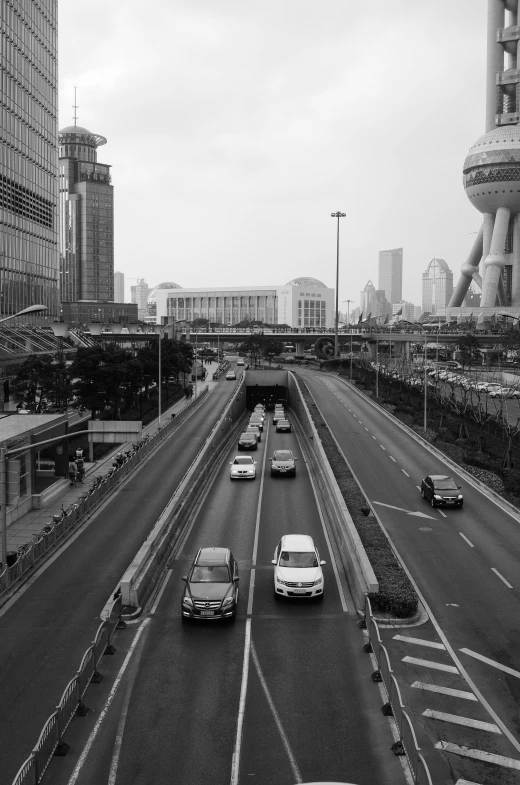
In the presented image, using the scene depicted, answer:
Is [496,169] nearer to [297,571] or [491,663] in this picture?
[297,571]

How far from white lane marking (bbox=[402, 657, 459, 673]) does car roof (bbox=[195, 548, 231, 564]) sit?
6.37 metres

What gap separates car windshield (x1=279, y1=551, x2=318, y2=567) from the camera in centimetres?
2339

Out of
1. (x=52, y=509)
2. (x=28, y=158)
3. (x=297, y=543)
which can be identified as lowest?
(x=52, y=509)

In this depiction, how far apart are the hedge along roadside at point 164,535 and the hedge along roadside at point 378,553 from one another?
22.0 feet

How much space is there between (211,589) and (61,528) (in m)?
10.8

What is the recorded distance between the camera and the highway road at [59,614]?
50.3ft

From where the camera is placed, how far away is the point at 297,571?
75.2 ft

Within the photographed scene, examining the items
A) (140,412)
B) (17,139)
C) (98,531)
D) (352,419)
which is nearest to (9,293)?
(17,139)

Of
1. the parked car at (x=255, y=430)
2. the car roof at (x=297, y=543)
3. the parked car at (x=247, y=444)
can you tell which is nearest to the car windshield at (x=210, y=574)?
the car roof at (x=297, y=543)

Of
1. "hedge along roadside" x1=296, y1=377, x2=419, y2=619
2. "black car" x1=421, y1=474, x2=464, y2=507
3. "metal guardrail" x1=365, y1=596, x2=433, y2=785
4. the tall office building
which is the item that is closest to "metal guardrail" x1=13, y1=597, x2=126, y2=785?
"metal guardrail" x1=365, y1=596, x2=433, y2=785

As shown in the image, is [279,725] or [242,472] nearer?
[279,725]

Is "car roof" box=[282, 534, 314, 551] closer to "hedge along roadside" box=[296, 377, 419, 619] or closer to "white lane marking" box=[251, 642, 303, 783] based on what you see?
"hedge along roadside" box=[296, 377, 419, 619]

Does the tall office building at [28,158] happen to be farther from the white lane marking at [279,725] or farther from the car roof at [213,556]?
the white lane marking at [279,725]

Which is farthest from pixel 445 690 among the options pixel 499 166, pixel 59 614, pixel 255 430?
pixel 499 166
